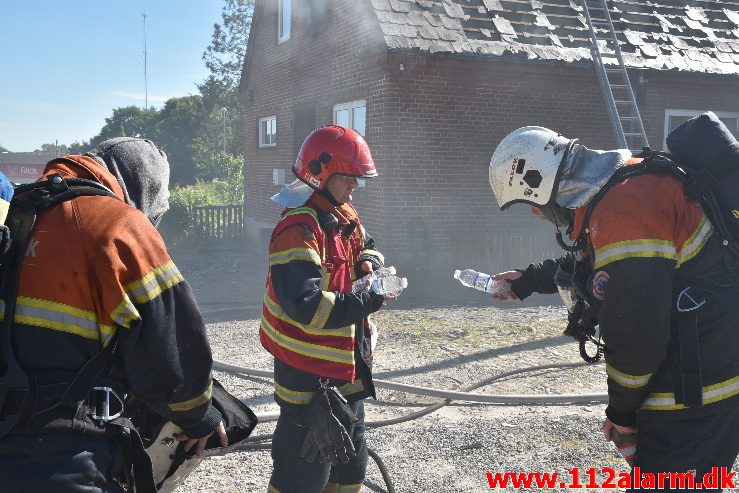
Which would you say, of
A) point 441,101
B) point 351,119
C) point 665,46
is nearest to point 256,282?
point 351,119

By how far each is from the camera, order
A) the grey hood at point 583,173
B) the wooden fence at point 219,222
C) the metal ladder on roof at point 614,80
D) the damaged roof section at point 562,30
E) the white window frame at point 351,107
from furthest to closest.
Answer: the wooden fence at point 219,222 < the white window frame at point 351,107 < the damaged roof section at point 562,30 < the metal ladder on roof at point 614,80 < the grey hood at point 583,173

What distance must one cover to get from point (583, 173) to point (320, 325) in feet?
4.11

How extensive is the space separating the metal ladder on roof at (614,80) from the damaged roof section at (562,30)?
129mm

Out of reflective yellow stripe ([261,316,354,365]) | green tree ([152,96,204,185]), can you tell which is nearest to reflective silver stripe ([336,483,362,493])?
reflective yellow stripe ([261,316,354,365])

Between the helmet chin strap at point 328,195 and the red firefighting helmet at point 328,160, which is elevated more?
the red firefighting helmet at point 328,160

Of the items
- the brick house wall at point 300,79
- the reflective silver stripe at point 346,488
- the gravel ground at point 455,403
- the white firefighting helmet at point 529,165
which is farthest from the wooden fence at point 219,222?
the white firefighting helmet at point 529,165

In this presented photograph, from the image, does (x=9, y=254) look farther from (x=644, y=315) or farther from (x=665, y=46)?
(x=665, y=46)

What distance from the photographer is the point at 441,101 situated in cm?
1063

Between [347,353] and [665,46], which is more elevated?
[665,46]

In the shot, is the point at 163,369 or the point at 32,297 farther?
the point at 163,369

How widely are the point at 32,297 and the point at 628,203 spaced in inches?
76.8

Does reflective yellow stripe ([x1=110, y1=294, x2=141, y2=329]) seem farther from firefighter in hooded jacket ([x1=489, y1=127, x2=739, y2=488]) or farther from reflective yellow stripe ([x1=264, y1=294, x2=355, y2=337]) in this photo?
firefighter in hooded jacket ([x1=489, y1=127, x2=739, y2=488])

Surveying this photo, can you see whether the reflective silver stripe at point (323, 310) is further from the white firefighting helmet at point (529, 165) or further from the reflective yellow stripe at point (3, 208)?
the reflective yellow stripe at point (3, 208)

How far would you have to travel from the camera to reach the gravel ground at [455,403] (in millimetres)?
3953
